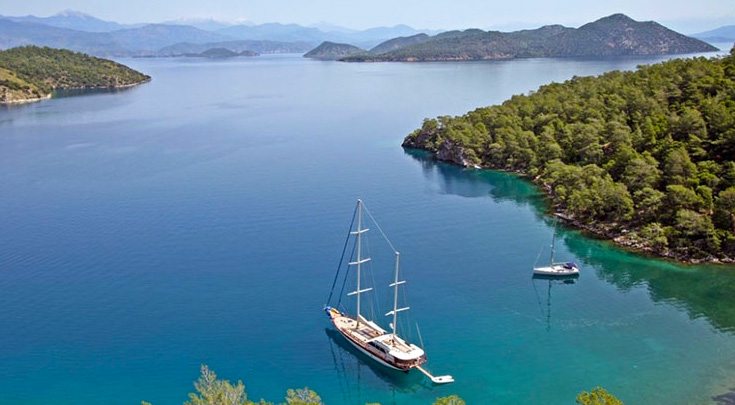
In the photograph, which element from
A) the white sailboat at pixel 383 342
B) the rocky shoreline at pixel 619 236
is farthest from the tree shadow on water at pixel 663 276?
the white sailboat at pixel 383 342

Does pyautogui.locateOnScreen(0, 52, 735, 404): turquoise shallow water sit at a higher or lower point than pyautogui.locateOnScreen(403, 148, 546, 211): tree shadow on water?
lower

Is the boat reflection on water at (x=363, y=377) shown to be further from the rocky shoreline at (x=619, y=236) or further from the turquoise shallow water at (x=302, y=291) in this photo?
the rocky shoreline at (x=619, y=236)

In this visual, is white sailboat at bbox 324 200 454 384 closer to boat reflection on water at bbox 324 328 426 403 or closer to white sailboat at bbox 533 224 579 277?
boat reflection on water at bbox 324 328 426 403

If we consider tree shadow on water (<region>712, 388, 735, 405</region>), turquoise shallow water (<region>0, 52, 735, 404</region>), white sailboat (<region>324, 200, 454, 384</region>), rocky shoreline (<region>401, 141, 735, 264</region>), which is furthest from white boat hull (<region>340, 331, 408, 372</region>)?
rocky shoreline (<region>401, 141, 735, 264</region>)

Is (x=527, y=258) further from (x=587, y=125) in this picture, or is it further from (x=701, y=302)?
(x=587, y=125)

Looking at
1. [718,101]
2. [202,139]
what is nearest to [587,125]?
[718,101]

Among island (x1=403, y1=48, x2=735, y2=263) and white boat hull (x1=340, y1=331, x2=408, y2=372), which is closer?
white boat hull (x1=340, y1=331, x2=408, y2=372)

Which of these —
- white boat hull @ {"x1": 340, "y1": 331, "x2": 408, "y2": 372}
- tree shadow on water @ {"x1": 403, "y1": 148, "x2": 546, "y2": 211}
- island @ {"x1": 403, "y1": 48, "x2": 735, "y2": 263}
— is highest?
island @ {"x1": 403, "y1": 48, "x2": 735, "y2": 263}
